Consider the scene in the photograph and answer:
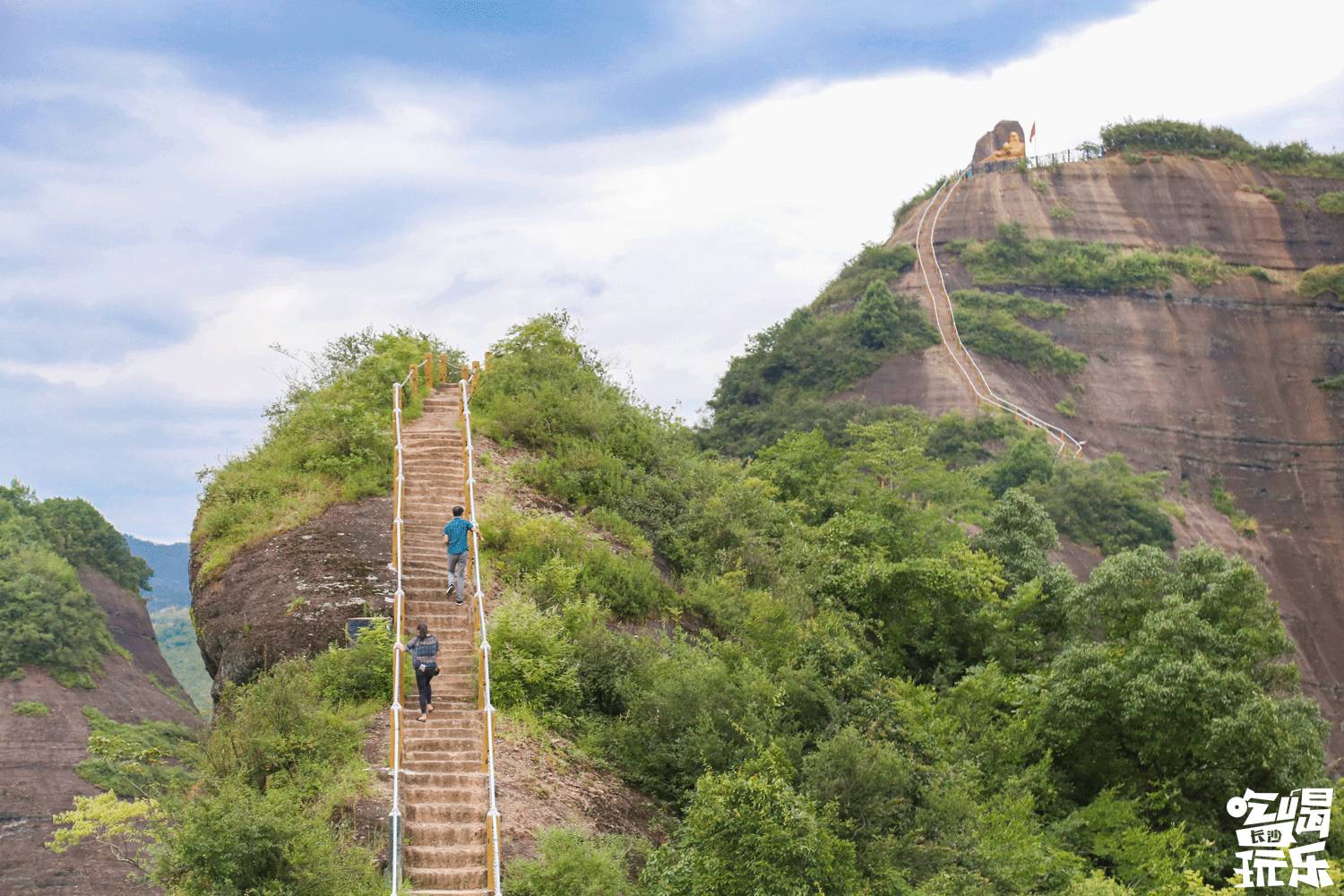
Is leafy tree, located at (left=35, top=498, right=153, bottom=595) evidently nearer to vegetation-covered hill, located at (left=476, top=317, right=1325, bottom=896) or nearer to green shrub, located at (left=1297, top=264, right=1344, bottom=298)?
vegetation-covered hill, located at (left=476, top=317, right=1325, bottom=896)

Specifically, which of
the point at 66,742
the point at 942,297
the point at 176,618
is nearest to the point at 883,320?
the point at 942,297

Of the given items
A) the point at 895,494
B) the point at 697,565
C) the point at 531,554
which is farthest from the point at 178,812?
the point at 895,494

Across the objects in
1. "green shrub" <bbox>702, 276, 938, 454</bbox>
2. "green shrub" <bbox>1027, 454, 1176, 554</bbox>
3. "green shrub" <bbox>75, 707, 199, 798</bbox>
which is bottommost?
"green shrub" <bbox>75, 707, 199, 798</bbox>

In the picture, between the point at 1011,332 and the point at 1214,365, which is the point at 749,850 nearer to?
the point at 1011,332

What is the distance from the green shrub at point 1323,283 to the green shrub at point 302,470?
6164 cm

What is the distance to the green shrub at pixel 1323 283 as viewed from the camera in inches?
2785

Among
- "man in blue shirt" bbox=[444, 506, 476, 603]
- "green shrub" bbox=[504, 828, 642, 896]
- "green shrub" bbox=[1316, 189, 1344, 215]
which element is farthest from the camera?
"green shrub" bbox=[1316, 189, 1344, 215]

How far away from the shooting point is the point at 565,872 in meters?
13.2

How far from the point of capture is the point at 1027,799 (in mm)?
19812

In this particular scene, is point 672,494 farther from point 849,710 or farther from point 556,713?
point 556,713

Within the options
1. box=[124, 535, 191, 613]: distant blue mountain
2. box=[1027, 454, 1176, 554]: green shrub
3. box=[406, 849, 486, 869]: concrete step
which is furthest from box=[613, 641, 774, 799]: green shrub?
box=[124, 535, 191, 613]: distant blue mountain

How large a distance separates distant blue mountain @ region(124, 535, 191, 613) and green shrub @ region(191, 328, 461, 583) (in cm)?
13780

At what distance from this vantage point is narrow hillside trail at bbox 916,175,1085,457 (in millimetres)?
59969

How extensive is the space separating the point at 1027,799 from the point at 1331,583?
146ft
